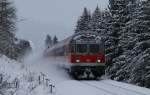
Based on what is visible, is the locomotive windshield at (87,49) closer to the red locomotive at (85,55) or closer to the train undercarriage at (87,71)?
the red locomotive at (85,55)

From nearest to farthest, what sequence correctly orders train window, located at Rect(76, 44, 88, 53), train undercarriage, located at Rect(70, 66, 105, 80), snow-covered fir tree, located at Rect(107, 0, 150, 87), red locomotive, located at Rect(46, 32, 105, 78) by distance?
train undercarriage, located at Rect(70, 66, 105, 80)
red locomotive, located at Rect(46, 32, 105, 78)
train window, located at Rect(76, 44, 88, 53)
snow-covered fir tree, located at Rect(107, 0, 150, 87)

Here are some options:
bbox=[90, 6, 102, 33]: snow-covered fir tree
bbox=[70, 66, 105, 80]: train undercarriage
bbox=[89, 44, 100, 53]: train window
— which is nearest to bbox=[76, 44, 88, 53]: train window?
bbox=[89, 44, 100, 53]: train window

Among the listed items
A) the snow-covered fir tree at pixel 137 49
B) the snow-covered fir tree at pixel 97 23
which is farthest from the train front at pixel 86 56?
the snow-covered fir tree at pixel 97 23

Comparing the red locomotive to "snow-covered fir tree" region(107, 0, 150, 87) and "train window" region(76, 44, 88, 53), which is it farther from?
"snow-covered fir tree" region(107, 0, 150, 87)

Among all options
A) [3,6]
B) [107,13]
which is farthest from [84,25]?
[107,13]

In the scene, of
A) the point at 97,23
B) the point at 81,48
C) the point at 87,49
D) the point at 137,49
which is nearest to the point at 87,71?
the point at 87,49

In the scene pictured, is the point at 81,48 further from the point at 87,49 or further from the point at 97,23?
the point at 97,23

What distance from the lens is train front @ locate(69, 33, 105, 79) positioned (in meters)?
27.1

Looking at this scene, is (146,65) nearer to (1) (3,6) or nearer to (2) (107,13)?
(2) (107,13)

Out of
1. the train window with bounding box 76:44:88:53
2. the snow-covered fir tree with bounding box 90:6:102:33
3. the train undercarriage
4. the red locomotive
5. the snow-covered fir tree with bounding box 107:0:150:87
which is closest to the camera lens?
the train undercarriage

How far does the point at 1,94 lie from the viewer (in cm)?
1245

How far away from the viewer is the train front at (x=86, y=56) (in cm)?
2711

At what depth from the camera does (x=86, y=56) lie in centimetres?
2723

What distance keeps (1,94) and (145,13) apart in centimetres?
1825
